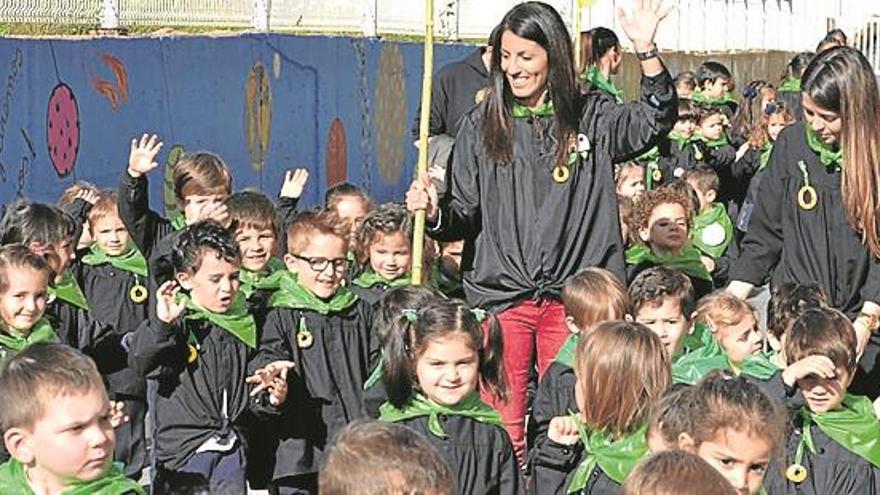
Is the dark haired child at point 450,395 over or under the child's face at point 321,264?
under

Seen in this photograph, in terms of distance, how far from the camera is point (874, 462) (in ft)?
24.1

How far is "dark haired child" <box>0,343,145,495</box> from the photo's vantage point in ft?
18.1

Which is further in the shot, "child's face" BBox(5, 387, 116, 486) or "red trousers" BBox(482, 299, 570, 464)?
"red trousers" BBox(482, 299, 570, 464)

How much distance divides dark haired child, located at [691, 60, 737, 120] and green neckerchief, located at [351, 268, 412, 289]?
27.4 ft

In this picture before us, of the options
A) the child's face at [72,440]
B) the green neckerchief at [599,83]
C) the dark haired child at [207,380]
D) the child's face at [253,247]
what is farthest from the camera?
the child's face at [253,247]

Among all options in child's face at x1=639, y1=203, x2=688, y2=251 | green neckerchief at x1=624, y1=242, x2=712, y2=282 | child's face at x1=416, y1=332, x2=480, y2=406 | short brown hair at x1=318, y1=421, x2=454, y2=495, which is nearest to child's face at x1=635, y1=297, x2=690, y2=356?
child's face at x1=416, y1=332, x2=480, y2=406

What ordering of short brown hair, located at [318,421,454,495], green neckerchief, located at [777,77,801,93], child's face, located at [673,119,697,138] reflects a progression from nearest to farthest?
1. short brown hair, located at [318,421,454,495]
2. green neckerchief, located at [777,77,801,93]
3. child's face, located at [673,119,697,138]

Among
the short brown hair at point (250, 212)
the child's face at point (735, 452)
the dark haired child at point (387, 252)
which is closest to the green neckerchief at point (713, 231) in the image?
the dark haired child at point (387, 252)

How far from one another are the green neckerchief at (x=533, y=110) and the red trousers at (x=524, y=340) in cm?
75

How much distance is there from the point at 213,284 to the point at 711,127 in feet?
29.0

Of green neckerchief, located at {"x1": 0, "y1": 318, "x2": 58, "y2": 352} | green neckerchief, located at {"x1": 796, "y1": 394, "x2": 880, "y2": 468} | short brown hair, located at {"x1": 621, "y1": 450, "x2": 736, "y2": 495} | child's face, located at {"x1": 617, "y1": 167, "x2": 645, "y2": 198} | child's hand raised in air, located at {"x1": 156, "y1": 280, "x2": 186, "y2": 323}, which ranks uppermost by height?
child's face, located at {"x1": 617, "y1": 167, "x2": 645, "y2": 198}

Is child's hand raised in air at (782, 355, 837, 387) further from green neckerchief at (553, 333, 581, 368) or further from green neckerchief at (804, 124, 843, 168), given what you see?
green neckerchief at (804, 124, 843, 168)

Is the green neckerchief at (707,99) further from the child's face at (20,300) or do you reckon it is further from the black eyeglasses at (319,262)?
the child's face at (20,300)

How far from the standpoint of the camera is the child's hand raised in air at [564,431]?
6.70 m
